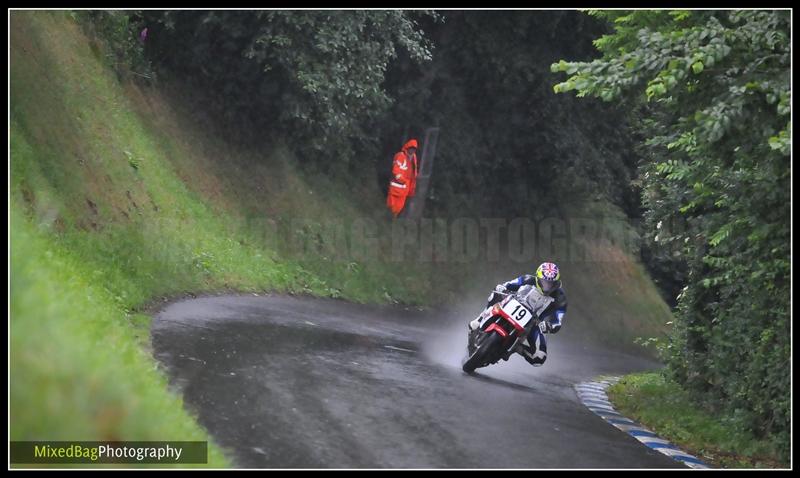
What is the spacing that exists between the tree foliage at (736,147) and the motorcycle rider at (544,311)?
86.6 inches

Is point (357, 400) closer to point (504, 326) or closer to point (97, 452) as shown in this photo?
point (504, 326)

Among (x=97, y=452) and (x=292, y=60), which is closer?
(x=97, y=452)

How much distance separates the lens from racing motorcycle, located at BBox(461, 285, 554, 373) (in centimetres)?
1555

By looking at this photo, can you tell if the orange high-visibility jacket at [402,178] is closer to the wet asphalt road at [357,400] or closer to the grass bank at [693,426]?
the wet asphalt road at [357,400]

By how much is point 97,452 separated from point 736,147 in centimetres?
816

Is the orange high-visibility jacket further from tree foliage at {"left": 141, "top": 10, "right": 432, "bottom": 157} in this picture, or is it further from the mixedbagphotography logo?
the mixedbagphotography logo

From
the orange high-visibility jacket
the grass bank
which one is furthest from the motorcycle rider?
the orange high-visibility jacket

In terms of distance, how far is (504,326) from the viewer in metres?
15.6

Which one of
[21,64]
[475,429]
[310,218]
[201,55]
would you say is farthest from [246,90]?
[475,429]

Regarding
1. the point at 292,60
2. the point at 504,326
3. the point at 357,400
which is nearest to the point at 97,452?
the point at 357,400

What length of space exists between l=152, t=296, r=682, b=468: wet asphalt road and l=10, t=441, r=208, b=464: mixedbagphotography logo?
0.99 metres

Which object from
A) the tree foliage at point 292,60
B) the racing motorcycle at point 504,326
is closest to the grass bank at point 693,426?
the racing motorcycle at point 504,326

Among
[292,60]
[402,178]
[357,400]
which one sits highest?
[292,60]
